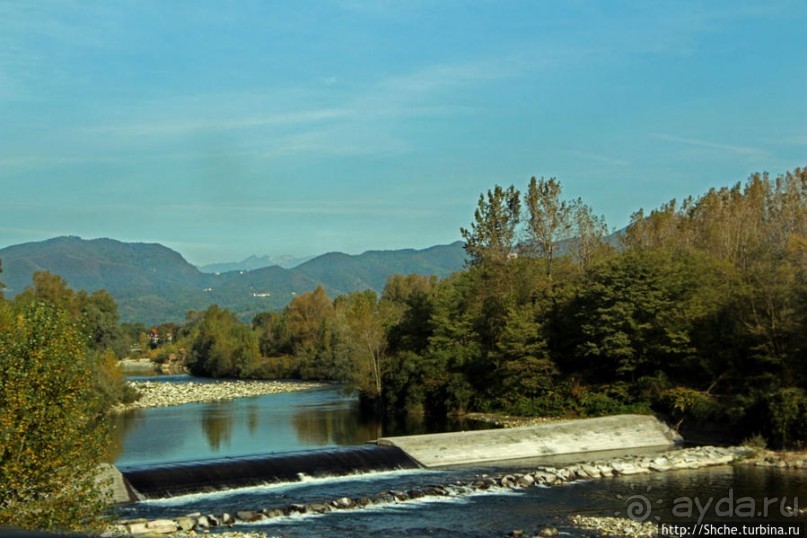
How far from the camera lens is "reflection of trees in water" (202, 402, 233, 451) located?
37850mm

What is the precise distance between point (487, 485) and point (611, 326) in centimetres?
1638

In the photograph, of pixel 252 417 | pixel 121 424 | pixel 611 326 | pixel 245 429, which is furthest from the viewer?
pixel 252 417

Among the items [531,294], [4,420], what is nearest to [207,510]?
[4,420]

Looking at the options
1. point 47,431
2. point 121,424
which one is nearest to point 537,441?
point 47,431

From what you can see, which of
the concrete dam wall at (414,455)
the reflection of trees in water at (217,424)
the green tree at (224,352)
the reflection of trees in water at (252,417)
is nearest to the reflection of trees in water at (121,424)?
the reflection of trees in water at (217,424)

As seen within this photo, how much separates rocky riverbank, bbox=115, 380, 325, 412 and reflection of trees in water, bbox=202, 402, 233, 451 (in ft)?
18.6

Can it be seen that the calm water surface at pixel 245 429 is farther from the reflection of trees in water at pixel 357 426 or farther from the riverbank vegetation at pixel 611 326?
the riverbank vegetation at pixel 611 326

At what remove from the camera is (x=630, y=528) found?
19.5m

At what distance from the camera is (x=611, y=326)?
38625 mm

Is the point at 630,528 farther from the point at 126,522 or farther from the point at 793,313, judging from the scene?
the point at 793,313

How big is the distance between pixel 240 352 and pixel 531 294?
5254 centimetres

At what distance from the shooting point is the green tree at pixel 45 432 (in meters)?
12.6

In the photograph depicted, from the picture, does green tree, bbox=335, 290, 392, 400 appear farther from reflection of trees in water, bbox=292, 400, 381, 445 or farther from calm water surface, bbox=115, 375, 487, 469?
reflection of trees in water, bbox=292, 400, 381, 445

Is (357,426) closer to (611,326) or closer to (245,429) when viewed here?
(245,429)
